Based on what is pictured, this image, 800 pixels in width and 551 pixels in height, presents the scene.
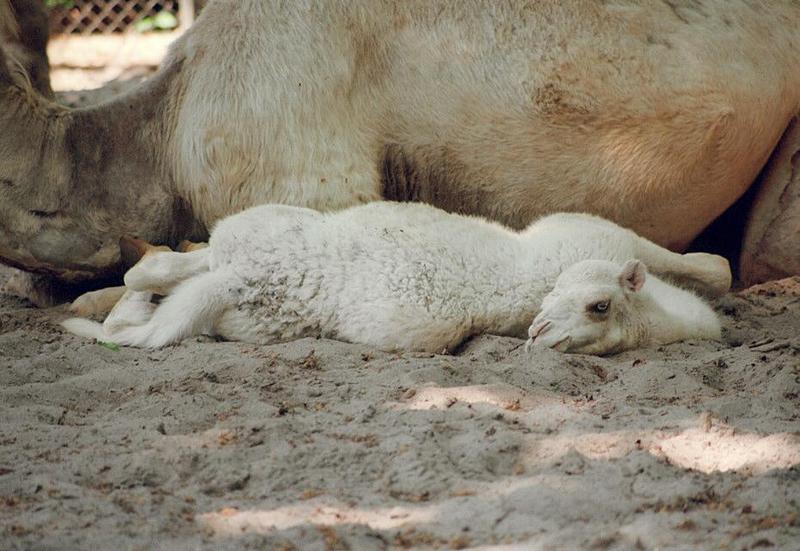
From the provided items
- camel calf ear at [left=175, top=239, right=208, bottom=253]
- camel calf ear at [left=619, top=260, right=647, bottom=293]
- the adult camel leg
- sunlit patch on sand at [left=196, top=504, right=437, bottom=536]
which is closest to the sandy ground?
sunlit patch on sand at [left=196, top=504, right=437, bottom=536]

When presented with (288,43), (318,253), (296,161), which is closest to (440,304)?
(318,253)

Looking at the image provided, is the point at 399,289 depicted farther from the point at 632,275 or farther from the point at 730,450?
the point at 730,450

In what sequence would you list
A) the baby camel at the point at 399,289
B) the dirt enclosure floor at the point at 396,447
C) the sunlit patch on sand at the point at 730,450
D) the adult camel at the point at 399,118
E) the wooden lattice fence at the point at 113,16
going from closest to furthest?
the dirt enclosure floor at the point at 396,447, the sunlit patch on sand at the point at 730,450, the baby camel at the point at 399,289, the adult camel at the point at 399,118, the wooden lattice fence at the point at 113,16

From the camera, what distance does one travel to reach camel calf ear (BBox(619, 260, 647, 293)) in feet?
14.7

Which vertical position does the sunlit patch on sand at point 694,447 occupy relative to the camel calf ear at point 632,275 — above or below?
above

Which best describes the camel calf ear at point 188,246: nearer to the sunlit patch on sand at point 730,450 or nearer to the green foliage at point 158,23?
the sunlit patch on sand at point 730,450

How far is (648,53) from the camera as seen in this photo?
551 centimetres

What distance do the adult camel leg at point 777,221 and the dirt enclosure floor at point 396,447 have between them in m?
1.32

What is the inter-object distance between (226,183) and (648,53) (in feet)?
6.83

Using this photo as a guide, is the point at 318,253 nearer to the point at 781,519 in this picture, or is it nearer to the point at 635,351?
the point at 635,351

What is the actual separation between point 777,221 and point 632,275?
5.54 feet

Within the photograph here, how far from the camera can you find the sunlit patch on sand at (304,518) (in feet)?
8.95

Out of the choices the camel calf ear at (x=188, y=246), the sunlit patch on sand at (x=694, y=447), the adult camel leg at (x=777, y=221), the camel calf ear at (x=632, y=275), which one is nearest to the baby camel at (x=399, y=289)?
the camel calf ear at (x=632, y=275)

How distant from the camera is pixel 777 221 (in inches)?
230
